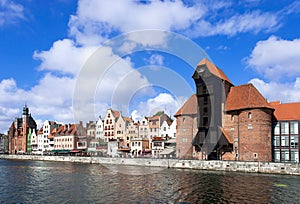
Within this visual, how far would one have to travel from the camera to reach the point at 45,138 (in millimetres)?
121812

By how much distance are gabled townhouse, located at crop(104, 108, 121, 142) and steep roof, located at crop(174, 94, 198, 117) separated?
33980 millimetres

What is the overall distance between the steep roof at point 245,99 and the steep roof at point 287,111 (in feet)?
8.36

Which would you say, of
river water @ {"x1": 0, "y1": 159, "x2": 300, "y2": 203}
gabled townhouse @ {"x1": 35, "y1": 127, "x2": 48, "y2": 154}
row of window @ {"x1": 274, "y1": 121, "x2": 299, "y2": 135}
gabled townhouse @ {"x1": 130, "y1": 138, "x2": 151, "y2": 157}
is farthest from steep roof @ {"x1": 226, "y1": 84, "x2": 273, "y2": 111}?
gabled townhouse @ {"x1": 35, "y1": 127, "x2": 48, "y2": 154}

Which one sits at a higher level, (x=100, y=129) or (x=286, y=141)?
(x=100, y=129)

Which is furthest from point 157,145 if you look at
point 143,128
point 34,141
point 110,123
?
point 34,141

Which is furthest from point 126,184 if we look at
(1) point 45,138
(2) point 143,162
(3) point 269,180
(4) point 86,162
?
(1) point 45,138

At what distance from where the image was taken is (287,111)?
5531 centimetres

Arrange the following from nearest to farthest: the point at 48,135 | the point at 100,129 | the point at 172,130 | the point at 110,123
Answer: the point at 172,130, the point at 110,123, the point at 100,129, the point at 48,135

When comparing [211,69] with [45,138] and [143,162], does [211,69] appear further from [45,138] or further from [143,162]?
[45,138]

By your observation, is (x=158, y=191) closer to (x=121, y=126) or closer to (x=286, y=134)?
(x=286, y=134)

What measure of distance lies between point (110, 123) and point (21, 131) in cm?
6150

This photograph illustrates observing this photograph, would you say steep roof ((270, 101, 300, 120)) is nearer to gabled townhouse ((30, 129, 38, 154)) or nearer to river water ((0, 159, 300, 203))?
river water ((0, 159, 300, 203))

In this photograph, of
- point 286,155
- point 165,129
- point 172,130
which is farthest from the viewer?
point 165,129

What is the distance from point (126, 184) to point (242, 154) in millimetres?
27092
